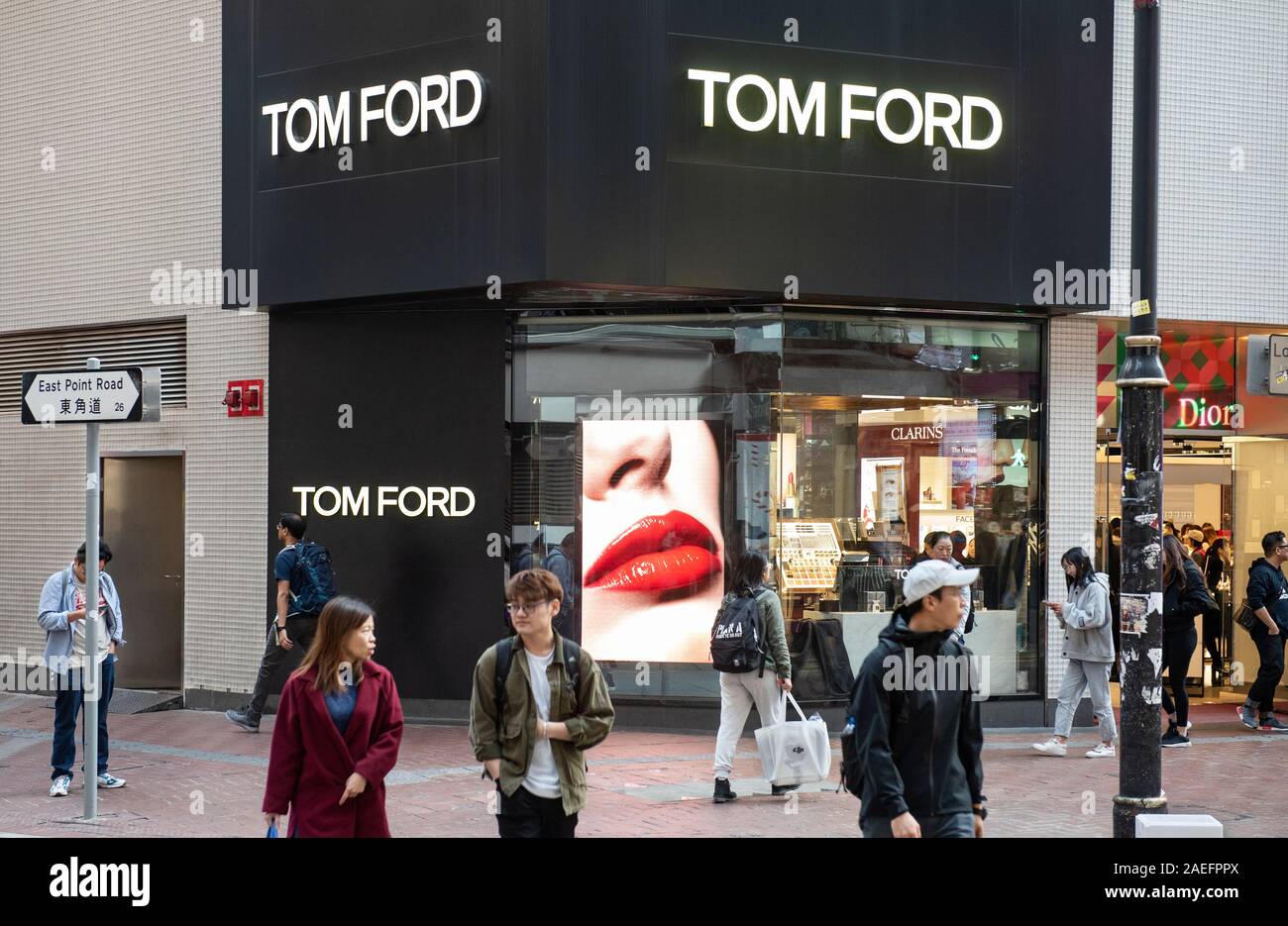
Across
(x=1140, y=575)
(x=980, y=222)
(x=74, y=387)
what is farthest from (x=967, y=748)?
(x=980, y=222)

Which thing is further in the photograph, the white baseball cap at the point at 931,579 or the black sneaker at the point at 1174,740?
the black sneaker at the point at 1174,740

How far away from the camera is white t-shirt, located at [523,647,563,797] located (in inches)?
226

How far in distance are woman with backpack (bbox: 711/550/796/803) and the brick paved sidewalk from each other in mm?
404

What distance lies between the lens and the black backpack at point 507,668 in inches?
230

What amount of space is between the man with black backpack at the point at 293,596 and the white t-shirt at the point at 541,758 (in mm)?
7029

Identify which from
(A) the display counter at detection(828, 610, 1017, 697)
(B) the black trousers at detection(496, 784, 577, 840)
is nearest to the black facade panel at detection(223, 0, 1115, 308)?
(A) the display counter at detection(828, 610, 1017, 697)

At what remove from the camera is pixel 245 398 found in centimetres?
1389

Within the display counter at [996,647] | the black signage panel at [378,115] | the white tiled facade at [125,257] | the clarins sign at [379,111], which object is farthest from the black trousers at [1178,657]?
the white tiled facade at [125,257]

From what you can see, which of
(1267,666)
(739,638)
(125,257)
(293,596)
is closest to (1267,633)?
(1267,666)

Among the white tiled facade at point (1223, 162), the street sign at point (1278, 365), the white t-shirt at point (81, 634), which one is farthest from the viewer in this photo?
the white tiled facade at point (1223, 162)

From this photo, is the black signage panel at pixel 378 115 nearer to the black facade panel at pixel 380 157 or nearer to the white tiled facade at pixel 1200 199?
the black facade panel at pixel 380 157

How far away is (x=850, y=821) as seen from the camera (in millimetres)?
9250

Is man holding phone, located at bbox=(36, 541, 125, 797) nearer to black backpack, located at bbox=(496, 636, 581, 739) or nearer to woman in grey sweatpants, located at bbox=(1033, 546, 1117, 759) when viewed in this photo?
black backpack, located at bbox=(496, 636, 581, 739)

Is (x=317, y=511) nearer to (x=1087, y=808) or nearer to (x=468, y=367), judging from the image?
(x=468, y=367)
